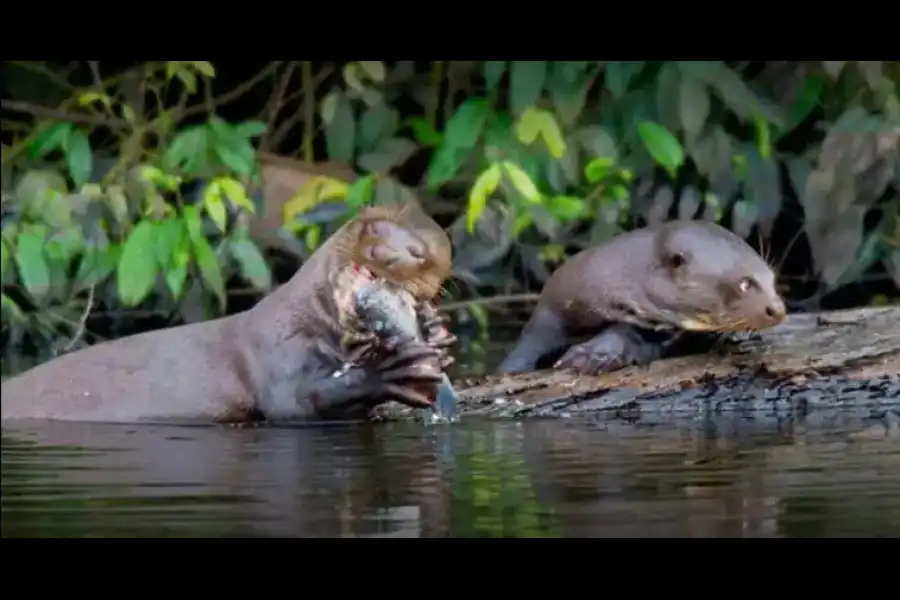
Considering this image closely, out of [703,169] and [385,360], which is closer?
[385,360]

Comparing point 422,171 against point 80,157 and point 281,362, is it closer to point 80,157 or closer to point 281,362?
point 281,362

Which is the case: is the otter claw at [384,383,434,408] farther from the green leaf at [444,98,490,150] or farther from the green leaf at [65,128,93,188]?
the green leaf at [65,128,93,188]

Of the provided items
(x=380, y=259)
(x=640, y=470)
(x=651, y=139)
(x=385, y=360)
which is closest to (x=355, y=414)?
(x=385, y=360)

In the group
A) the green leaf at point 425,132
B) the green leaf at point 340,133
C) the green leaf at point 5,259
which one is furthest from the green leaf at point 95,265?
the green leaf at point 425,132

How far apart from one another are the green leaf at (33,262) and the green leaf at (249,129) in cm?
36

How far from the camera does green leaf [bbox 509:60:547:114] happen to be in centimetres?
244

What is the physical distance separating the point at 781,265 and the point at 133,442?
3.57ft

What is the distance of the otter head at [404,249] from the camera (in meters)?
2.38

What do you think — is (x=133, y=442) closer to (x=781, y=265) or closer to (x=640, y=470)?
(x=640, y=470)

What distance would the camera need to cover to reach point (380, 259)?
2.38 meters

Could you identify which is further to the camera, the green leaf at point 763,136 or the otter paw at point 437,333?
the green leaf at point 763,136

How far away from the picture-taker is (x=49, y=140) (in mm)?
2465

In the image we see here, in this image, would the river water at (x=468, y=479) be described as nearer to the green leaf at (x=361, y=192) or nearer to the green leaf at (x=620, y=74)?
the green leaf at (x=361, y=192)

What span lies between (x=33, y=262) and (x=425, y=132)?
0.69 metres
